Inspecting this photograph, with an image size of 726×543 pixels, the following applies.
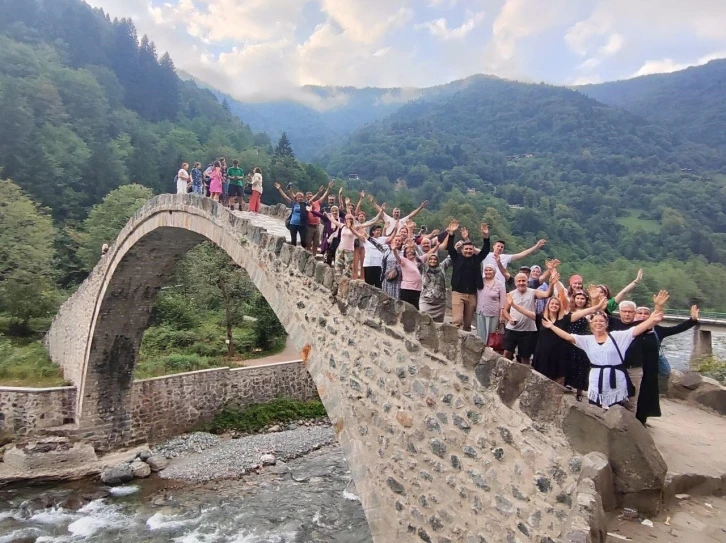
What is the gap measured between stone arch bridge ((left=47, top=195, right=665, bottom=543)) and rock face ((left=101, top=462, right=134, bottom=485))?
357 inches

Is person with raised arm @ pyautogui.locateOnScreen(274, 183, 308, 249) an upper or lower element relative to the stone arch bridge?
upper

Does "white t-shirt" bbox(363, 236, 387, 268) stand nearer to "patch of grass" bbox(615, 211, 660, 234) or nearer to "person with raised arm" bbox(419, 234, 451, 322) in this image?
"person with raised arm" bbox(419, 234, 451, 322)

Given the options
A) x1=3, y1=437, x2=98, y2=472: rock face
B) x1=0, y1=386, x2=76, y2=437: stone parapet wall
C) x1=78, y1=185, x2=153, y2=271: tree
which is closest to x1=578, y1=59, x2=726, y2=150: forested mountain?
x1=78, y1=185, x2=153, y2=271: tree

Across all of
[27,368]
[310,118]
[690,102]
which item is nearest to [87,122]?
[27,368]

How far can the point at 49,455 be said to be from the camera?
43.5 ft

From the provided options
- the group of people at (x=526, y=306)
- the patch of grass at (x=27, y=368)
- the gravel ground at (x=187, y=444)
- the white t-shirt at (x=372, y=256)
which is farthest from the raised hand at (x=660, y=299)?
the patch of grass at (x=27, y=368)

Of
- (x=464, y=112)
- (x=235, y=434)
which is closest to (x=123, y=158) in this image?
(x=235, y=434)

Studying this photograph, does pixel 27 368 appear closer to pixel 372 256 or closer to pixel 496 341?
pixel 372 256

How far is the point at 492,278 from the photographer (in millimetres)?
5023

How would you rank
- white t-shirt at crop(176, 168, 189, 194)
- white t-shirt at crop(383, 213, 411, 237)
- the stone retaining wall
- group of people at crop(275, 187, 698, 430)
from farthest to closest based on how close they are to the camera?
the stone retaining wall < white t-shirt at crop(176, 168, 189, 194) < white t-shirt at crop(383, 213, 411, 237) < group of people at crop(275, 187, 698, 430)

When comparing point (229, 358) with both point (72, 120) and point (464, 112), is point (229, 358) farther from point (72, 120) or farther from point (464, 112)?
point (464, 112)

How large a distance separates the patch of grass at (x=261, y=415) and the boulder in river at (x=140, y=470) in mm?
2513

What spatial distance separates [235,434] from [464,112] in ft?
385

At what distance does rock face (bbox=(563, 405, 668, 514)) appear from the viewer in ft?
9.18
